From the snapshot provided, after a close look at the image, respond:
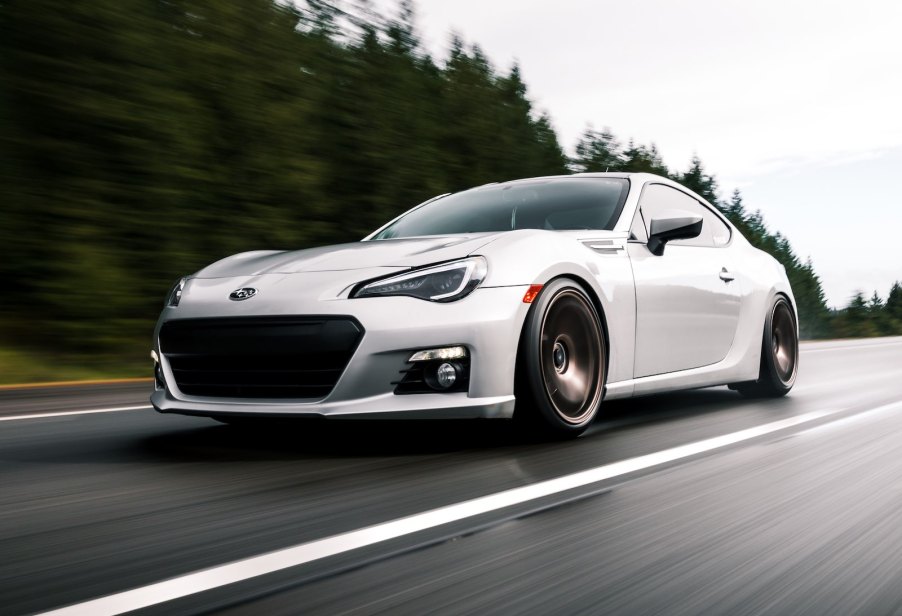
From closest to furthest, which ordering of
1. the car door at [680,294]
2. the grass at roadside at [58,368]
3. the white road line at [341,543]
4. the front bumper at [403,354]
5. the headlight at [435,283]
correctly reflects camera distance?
the white road line at [341,543], the front bumper at [403,354], the headlight at [435,283], the car door at [680,294], the grass at roadside at [58,368]

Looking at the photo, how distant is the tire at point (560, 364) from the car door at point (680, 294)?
1.45 feet

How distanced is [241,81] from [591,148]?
48.6 ft

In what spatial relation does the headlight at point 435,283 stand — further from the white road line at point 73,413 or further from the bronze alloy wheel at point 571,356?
the white road line at point 73,413

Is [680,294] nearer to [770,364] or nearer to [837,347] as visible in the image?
[770,364]

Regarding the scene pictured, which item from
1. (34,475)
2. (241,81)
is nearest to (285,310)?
(34,475)

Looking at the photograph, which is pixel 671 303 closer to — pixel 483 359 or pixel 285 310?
pixel 483 359

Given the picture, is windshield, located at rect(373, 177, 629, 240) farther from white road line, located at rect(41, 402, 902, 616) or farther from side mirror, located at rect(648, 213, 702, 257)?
white road line, located at rect(41, 402, 902, 616)

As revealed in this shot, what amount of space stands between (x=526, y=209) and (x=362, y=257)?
4.58ft

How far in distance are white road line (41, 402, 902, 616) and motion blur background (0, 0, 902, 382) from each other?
667 cm

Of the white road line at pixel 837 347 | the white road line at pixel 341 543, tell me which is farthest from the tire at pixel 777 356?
the white road line at pixel 837 347

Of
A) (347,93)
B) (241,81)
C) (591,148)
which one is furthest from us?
(591,148)

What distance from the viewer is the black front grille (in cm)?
424

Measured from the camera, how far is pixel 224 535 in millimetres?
3045

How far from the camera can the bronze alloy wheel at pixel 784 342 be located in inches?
277
